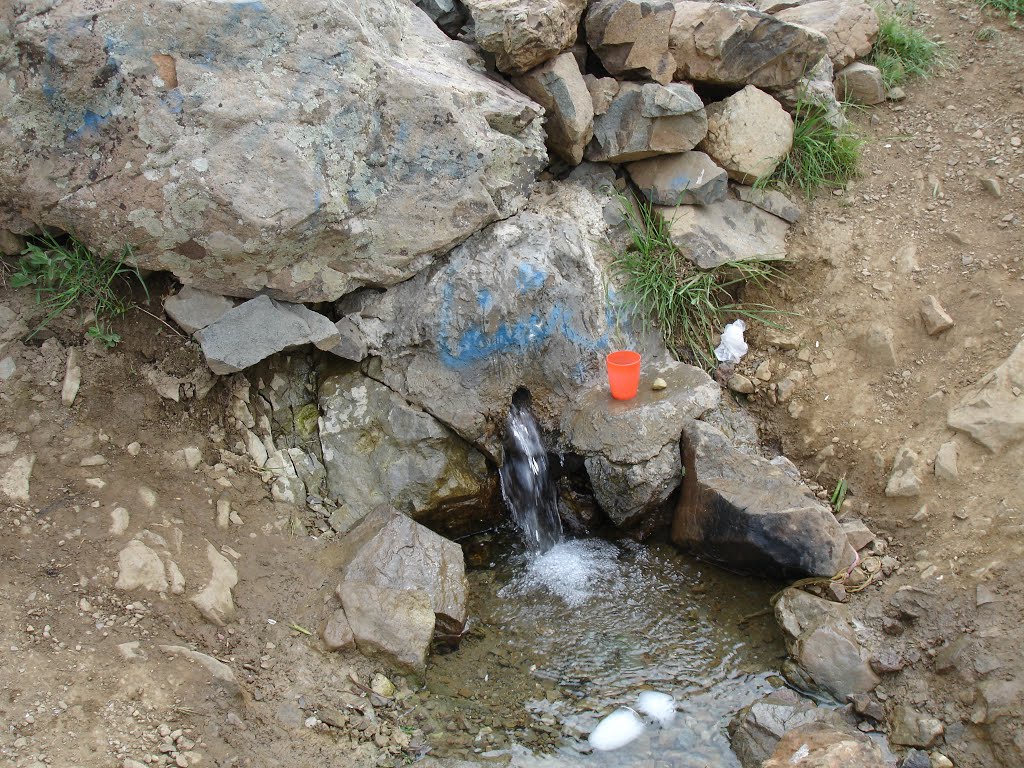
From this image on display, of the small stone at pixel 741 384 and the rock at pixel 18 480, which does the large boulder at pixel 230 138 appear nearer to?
the rock at pixel 18 480

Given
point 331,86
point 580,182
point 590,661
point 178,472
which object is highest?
point 331,86

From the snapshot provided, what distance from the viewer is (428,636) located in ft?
10.5

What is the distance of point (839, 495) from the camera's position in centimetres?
377

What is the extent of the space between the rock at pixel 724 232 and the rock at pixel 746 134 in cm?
22

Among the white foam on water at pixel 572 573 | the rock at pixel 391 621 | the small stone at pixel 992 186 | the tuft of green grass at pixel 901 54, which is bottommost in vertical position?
the white foam on water at pixel 572 573

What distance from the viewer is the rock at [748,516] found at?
133 inches

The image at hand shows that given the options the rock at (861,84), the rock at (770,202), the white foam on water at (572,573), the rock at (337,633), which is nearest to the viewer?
the rock at (337,633)

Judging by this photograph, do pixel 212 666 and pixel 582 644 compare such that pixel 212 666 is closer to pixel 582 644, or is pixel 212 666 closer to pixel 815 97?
pixel 582 644

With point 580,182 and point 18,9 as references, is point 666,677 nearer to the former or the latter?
point 580,182

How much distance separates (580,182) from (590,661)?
2.51 m

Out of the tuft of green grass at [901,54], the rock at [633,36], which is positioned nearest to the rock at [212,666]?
the rock at [633,36]

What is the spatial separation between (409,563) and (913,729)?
198 centimetres

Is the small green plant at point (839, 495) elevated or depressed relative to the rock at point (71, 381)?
depressed

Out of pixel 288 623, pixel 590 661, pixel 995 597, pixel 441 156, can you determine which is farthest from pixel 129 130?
pixel 995 597
